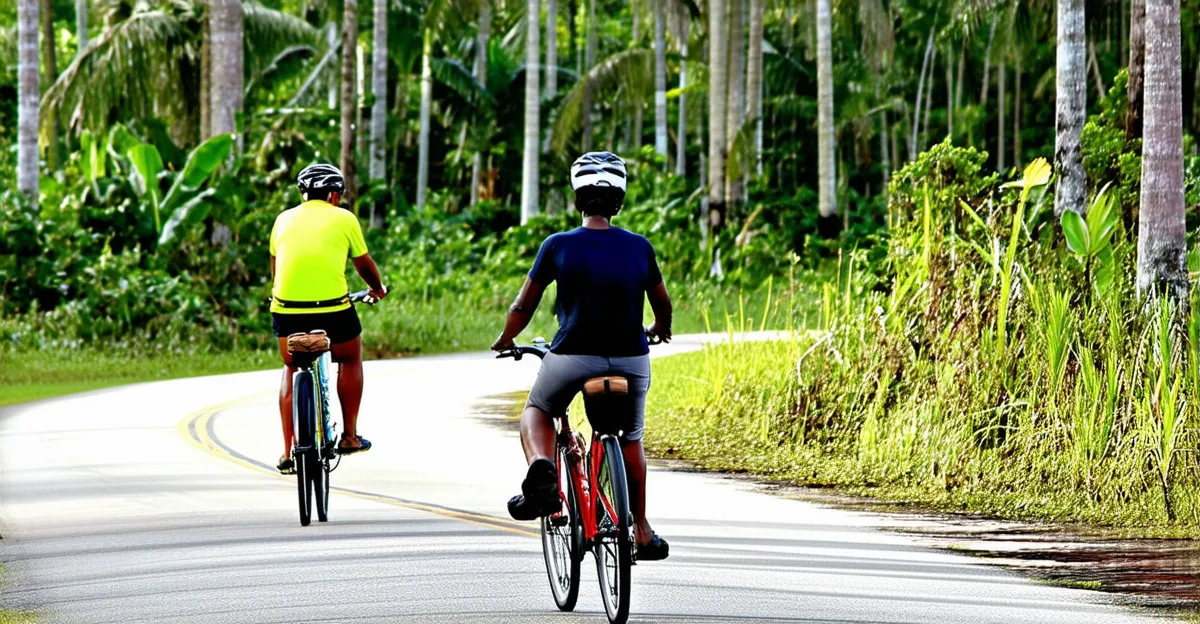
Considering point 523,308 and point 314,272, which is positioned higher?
point 314,272

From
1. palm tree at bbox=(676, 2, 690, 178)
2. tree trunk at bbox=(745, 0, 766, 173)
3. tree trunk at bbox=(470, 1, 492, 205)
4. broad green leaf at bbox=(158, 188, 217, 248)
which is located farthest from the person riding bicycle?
tree trunk at bbox=(470, 1, 492, 205)

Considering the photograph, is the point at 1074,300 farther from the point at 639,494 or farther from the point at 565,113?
the point at 565,113

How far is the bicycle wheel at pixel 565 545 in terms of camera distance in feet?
27.3

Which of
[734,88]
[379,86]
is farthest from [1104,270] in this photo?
[379,86]

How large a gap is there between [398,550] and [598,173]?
3.32m

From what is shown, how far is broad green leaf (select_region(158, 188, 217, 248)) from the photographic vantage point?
28969 millimetres

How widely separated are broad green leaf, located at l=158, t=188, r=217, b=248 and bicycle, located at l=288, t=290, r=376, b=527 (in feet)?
57.8

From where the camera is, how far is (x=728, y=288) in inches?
1507

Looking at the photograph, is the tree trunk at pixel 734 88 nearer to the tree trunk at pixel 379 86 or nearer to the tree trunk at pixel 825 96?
the tree trunk at pixel 825 96

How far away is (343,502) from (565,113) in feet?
111

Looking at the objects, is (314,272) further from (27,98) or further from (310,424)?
(27,98)

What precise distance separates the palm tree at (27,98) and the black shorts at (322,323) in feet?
65.4

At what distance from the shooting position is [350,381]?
41.2 feet

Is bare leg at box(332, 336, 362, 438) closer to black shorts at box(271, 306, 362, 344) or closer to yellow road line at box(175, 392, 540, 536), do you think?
black shorts at box(271, 306, 362, 344)
